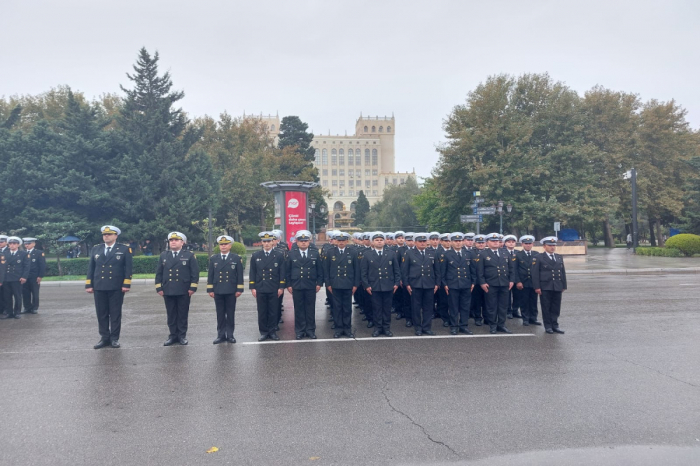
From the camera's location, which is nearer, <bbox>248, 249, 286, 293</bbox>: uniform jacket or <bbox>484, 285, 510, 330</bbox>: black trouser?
<bbox>248, 249, 286, 293</bbox>: uniform jacket

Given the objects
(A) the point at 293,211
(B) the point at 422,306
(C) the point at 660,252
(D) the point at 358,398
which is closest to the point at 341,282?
(B) the point at 422,306

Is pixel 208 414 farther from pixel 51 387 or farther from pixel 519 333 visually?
pixel 519 333

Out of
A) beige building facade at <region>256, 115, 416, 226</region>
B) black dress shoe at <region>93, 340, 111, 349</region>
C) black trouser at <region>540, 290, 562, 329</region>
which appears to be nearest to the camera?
black dress shoe at <region>93, 340, 111, 349</region>

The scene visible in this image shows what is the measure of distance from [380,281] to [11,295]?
28.6 feet

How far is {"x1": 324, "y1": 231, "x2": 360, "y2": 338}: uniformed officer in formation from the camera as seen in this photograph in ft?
28.6

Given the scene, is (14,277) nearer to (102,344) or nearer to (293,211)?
(102,344)

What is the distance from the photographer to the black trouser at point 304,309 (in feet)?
28.2

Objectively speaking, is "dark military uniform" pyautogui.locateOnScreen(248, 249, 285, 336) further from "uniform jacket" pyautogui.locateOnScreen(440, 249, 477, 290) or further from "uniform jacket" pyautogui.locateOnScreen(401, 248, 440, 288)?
"uniform jacket" pyautogui.locateOnScreen(440, 249, 477, 290)

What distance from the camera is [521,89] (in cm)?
3900

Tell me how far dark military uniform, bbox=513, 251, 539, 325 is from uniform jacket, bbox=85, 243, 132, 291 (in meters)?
7.33

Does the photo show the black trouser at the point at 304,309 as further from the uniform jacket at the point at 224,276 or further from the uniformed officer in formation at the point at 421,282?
the uniformed officer in formation at the point at 421,282

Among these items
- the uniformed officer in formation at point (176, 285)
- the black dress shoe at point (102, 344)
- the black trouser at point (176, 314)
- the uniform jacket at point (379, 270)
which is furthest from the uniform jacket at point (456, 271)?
the black dress shoe at point (102, 344)

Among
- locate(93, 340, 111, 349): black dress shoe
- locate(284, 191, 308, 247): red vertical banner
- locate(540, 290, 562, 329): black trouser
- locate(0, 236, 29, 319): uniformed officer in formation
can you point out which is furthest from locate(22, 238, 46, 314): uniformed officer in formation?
locate(284, 191, 308, 247): red vertical banner

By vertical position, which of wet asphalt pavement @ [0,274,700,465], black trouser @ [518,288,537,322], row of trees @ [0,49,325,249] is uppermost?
row of trees @ [0,49,325,249]
